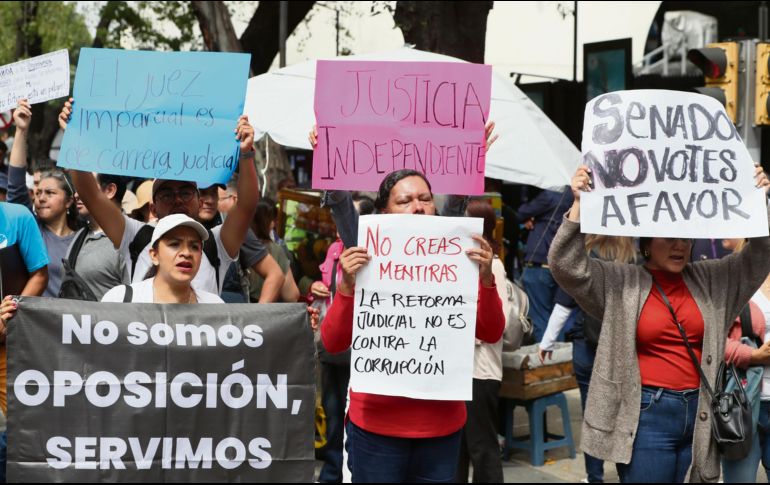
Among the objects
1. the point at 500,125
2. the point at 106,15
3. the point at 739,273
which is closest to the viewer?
the point at 739,273

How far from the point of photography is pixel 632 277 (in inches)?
187

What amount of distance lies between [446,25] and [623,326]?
7.02 m

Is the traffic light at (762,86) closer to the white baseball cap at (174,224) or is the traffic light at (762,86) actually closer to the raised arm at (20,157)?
the raised arm at (20,157)

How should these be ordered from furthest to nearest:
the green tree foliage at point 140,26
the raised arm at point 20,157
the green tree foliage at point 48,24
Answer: the green tree foliage at point 48,24, the green tree foliage at point 140,26, the raised arm at point 20,157

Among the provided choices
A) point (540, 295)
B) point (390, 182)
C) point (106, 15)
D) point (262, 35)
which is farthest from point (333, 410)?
point (106, 15)

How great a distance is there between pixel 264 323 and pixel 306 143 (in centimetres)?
351

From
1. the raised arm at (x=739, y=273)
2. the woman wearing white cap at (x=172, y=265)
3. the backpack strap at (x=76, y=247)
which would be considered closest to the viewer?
the woman wearing white cap at (x=172, y=265)

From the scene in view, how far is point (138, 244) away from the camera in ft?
16.9

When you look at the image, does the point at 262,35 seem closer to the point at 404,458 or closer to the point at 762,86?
the point at 762,86

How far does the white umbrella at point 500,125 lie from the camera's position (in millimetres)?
7977

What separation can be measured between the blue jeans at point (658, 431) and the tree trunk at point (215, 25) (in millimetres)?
9834

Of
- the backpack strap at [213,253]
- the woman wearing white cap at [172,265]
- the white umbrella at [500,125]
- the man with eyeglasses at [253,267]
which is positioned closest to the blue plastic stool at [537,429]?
the white umbrella at [500,125]

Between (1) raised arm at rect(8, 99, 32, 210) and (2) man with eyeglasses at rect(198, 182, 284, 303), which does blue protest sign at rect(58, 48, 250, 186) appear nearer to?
(1) raised arm at rect(8, 99, 32, 210)

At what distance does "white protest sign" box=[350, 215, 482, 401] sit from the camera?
445 cm
